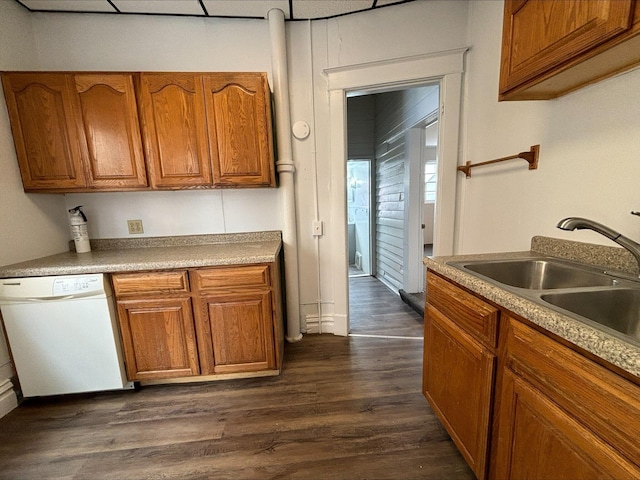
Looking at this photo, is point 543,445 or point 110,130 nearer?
point 543,445

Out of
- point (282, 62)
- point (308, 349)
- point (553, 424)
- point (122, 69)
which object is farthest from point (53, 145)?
point (553, 424)

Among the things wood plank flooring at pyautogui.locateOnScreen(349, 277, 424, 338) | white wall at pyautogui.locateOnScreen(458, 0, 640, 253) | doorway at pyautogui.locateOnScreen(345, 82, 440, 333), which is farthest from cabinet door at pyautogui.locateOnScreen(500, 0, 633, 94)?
wood plank flooring at pyautogui.locateOnScreen(349, 277, 424, 338)

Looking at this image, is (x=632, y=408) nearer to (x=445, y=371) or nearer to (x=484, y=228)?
(x=445, y=371)

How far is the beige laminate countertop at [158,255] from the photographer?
5.06ft

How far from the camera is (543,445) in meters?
0.73

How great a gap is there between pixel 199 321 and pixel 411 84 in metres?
2.39

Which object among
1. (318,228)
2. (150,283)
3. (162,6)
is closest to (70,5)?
(162,6)

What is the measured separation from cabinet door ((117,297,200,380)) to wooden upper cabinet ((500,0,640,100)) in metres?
2.15

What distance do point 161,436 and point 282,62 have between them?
8.56 ft

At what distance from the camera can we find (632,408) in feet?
1.71

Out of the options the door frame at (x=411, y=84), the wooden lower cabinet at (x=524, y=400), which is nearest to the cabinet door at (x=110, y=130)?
the door frame at (x=411, y=84)

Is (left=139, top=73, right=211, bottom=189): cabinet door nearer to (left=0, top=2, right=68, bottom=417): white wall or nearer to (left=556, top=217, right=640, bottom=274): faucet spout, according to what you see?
(left=0, top=2, right=68, bottom=417): white wall

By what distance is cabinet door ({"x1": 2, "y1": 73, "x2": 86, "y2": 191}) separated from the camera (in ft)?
5.44

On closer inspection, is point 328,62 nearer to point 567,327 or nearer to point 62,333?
point 567,327
